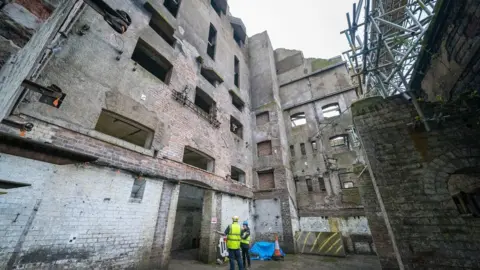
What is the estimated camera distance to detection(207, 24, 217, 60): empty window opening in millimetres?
12733

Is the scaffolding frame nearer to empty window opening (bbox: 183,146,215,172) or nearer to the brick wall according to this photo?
the brick wall

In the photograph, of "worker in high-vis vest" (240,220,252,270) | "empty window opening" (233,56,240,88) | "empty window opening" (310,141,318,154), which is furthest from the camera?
"empty window opening" (233,56,240,88)

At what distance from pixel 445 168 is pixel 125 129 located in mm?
9877

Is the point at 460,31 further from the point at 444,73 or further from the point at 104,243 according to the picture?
the point at 104,243

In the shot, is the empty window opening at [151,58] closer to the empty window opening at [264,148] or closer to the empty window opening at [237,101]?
the empty window opening at [237,101]

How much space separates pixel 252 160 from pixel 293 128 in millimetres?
5043

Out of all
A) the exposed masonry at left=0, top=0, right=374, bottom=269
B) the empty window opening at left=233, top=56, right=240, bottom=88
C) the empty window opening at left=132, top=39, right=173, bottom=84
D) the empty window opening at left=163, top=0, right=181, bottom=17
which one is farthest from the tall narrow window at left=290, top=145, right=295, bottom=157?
the empty window opening at left=163, top=0, right=181, bottom=17

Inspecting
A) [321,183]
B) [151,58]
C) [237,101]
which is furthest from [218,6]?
[321,183]

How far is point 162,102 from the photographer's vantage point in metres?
7.27

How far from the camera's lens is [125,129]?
7570mm

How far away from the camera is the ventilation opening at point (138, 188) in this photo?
545cm

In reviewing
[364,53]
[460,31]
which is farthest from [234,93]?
[460,31]

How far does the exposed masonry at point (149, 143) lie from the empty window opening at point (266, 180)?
70mm

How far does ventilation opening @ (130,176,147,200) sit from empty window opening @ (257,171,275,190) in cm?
817
